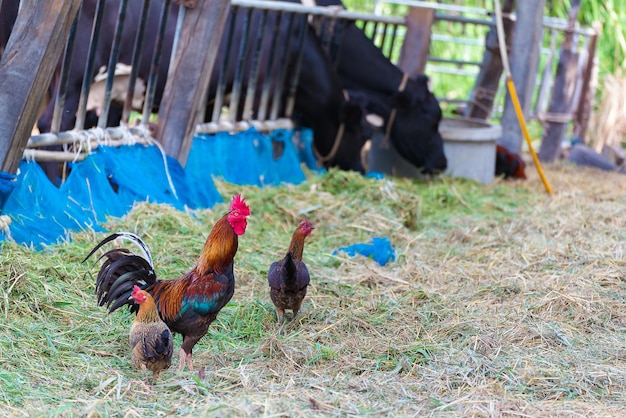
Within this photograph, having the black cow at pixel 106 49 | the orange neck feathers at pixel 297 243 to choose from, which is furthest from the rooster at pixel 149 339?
the black cow at pixel 106 49

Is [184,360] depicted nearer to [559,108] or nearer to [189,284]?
[189,284]

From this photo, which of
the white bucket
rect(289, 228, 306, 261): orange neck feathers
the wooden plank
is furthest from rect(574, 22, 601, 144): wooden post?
rect(289, 228, 306, 261): orange neck feathers

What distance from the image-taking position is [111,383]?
3.36m

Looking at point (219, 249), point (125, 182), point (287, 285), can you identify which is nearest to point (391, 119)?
point (125, 182)

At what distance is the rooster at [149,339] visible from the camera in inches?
131

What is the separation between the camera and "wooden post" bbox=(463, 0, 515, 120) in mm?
10094

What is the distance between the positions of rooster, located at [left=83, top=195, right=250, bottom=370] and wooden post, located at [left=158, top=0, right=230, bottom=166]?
2.68 m

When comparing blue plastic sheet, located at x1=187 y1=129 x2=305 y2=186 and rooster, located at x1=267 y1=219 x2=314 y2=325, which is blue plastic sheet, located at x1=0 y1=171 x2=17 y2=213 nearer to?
rooster, located at x1=267 y1=219 x2=314 y2=325

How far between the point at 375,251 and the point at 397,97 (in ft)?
12.0

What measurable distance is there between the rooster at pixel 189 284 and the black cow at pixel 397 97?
206 inches

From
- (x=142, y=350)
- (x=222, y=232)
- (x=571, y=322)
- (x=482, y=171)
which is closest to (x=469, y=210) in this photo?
(x=482, y=171)

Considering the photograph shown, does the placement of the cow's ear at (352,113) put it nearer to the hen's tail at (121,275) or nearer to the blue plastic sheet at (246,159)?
the blue plastic sheet at (246,159)

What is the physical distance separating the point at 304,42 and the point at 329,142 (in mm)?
1027

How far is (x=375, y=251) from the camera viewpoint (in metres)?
5.60
